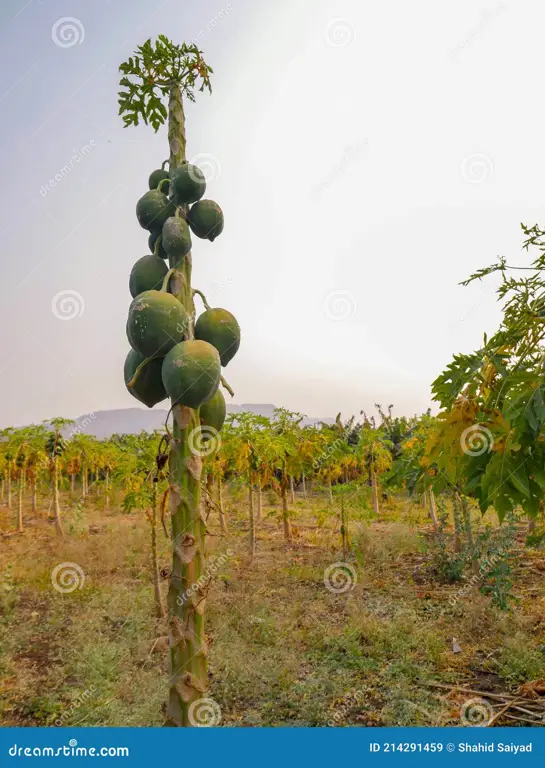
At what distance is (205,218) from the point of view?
212cm

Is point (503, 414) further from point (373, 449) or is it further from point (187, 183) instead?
point (373, 449)

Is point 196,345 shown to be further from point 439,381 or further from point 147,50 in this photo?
point 439,381

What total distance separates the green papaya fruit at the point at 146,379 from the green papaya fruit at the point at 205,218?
1.95 ft

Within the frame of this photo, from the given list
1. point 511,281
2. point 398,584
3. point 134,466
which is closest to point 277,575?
point 398,584

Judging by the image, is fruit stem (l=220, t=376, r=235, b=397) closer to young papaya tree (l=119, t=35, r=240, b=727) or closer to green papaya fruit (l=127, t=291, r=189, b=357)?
young papaya tree (l=119, t=35, r=240, b=727)

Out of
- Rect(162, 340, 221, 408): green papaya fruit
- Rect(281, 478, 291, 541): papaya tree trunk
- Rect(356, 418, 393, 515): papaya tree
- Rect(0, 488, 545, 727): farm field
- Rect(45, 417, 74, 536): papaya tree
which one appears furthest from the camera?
Rect(356, 418, 393, 515): papaya tree

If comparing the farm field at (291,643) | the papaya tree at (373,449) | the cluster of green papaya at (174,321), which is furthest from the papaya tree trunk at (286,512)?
the cluster of green papaya at (174,321)

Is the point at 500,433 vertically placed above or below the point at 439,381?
below

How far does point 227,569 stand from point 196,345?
9.52 metres

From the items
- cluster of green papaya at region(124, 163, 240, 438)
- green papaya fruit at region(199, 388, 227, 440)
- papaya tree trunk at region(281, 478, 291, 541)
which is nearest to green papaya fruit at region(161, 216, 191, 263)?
cluster of green papaya at region(124, 163, 240, 438)

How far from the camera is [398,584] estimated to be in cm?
959

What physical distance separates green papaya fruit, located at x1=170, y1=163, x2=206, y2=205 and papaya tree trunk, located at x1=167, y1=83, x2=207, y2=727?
1.90 feet

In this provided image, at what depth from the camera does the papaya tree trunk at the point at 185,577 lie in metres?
1.76

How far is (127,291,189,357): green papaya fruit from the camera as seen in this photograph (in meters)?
1.71
